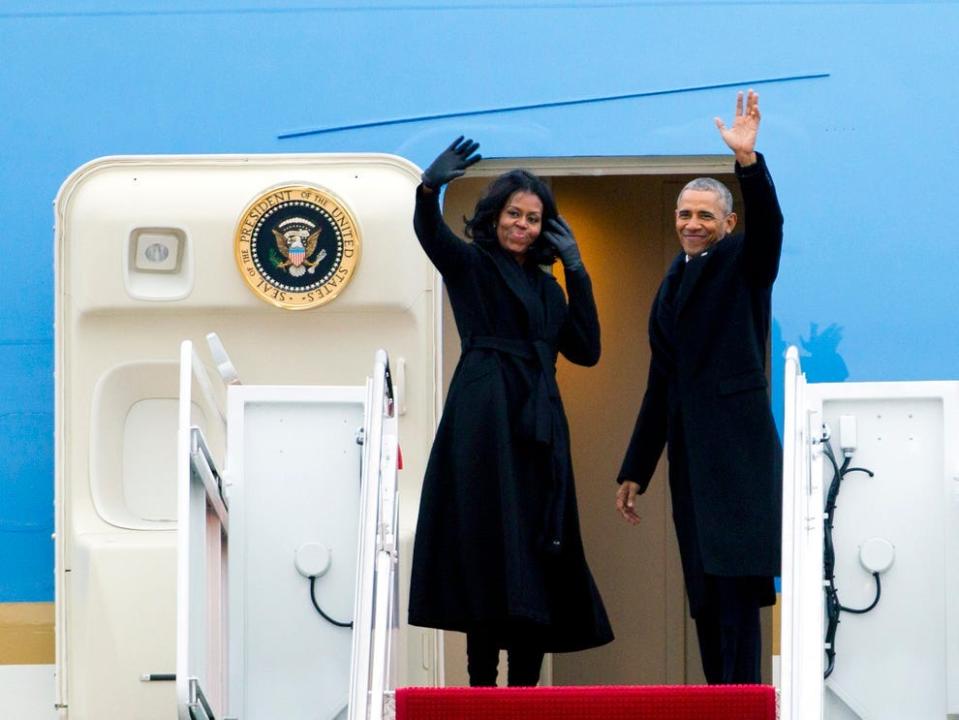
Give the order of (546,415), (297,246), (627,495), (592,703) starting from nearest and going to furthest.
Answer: (592,703), (546,415), (627,495), (297,246)

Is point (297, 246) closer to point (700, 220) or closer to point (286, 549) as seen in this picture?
point (286, 549)

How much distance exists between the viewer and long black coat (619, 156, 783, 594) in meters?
4.40

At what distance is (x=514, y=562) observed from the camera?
170 inches

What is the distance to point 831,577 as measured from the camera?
4.33 meters

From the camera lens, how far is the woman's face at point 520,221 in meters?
4.53

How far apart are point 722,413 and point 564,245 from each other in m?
0.55

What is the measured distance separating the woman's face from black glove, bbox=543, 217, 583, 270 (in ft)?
0.11

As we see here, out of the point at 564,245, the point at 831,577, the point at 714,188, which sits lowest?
the point at 831,577

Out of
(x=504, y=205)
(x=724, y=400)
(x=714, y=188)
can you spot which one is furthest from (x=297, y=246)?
(x=724, y=400)

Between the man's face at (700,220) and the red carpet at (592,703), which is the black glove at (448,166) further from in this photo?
the red carpet at (592,703)

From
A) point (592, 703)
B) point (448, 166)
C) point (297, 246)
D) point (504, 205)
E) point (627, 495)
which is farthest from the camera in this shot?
point (297, 246)

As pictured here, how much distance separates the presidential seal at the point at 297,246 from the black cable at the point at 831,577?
1592mm

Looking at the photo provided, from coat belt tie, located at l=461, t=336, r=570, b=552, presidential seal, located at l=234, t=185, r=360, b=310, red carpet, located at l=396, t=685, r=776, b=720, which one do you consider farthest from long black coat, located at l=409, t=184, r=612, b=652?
presidential seal, located at l=234, t=185, r=360, b=310

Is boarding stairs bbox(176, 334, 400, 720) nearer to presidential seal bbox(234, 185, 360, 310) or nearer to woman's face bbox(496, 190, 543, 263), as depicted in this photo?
woman's face bbox(496, 190, 543, 263)
